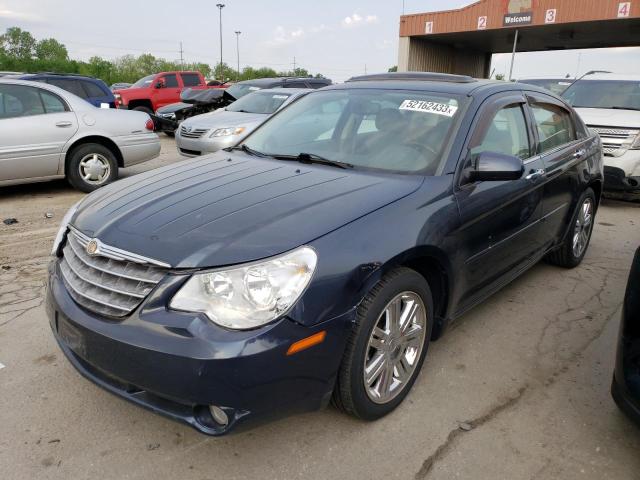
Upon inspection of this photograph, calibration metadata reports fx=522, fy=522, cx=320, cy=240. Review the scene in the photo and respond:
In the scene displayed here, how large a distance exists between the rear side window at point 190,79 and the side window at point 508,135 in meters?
15.9

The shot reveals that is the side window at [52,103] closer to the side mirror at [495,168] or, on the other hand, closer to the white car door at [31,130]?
the white car door at [31,130]

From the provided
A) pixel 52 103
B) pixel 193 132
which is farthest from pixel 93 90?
pixel 52 103

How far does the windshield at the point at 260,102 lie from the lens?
989 cm

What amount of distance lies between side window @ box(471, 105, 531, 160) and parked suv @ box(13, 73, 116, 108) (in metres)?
9.87

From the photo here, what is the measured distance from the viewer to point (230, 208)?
2430 millimetres

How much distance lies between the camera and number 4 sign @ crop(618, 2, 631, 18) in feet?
67.3

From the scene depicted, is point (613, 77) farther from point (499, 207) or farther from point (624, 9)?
point (624, 9)

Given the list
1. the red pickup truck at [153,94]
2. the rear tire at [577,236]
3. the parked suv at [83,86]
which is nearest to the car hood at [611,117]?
the rear tire at [577,236]

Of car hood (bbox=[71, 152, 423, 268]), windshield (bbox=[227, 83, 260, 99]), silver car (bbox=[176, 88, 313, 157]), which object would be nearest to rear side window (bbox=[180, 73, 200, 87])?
windshield (bbox=[227, 83, 260, 99])

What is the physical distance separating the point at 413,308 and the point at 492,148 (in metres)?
1.27

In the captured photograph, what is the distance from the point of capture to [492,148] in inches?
128

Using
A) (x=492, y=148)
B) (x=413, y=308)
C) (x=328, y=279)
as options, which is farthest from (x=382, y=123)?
(x=328, y=279)

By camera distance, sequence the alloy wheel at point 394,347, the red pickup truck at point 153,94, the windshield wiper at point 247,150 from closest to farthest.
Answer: the alloy wheel at point 394,347 < the windshield wiper at point 247,150 < the red pickup truck at point 153,94

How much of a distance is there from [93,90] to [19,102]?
5208 millimetres
